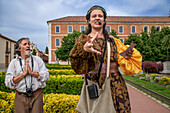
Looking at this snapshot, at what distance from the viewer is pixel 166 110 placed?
18.0 ft

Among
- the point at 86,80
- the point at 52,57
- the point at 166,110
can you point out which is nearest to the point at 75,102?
the point at 86,80

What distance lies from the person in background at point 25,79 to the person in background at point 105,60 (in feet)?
3.35

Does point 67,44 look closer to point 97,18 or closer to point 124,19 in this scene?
point 124,19

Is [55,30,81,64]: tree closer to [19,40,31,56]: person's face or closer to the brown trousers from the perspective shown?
[19,40,31,56]: person's face

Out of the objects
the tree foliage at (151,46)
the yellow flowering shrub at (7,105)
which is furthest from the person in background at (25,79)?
the tree foliage at (151,46)

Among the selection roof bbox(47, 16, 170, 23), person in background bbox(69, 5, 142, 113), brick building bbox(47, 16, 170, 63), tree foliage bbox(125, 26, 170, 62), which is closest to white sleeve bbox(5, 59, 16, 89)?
person in background bbox(69, 5, 142, 113)

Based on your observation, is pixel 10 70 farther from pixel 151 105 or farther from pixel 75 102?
pixel 151 105

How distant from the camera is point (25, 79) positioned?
8.22 ft

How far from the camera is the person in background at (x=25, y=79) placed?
8.06 ft

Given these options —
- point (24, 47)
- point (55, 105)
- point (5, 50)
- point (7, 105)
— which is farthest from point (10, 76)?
point (5, 50)

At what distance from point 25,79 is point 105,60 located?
137cm

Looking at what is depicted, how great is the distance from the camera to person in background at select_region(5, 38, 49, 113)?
246cm

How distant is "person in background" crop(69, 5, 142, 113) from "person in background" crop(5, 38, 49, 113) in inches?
40.2

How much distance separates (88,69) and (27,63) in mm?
1141
